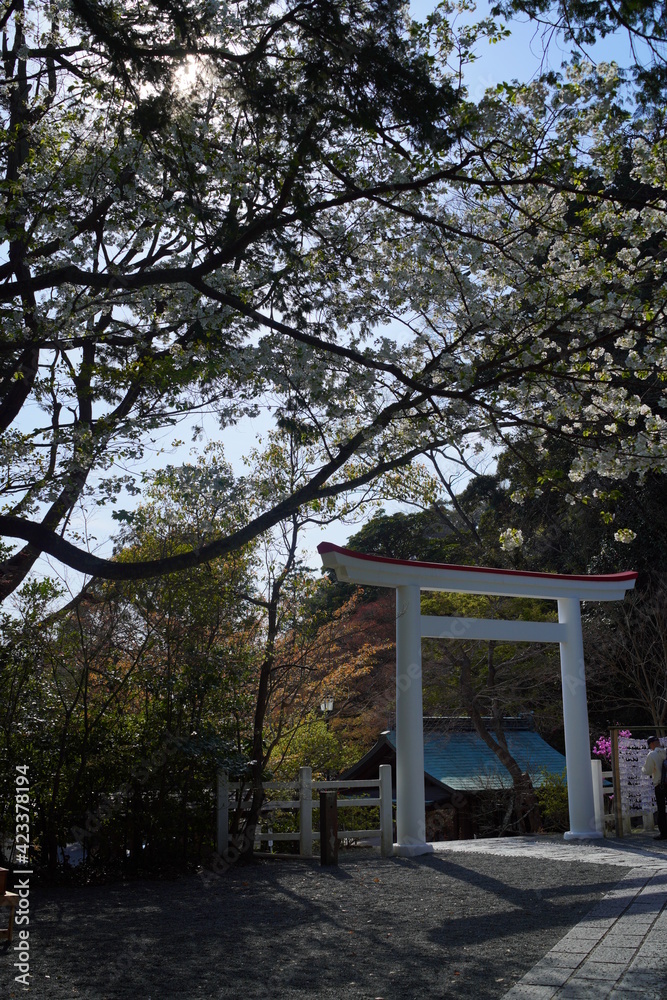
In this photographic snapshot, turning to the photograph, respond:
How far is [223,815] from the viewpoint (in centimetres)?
827

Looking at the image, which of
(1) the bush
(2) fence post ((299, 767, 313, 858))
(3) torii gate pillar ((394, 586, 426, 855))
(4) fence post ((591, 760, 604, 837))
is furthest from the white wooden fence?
(1) the bush

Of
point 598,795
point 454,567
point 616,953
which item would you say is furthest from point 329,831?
point 616,953

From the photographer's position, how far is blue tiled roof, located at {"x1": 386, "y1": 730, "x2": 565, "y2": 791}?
14453 millimetres

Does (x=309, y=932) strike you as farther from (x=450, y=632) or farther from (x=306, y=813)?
(x=450, y=632)

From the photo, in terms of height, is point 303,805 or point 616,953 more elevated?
point 303,805

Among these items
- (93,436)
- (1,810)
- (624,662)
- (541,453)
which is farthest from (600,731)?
(93,436)

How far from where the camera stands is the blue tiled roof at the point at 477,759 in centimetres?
1445

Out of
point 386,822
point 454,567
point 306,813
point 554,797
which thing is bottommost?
point 554,797

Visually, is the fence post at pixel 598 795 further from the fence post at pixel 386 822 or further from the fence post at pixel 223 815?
the fence post at pixel 223 815

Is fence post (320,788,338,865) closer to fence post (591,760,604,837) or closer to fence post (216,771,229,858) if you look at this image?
fence post (216,771,229,858)

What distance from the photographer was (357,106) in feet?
15.0

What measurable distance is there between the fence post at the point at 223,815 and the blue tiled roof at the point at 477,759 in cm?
612

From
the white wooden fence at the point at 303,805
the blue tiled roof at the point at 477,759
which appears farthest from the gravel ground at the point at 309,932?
the blue tiled roof at the point at 477,759

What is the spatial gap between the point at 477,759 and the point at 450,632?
6604 mm
